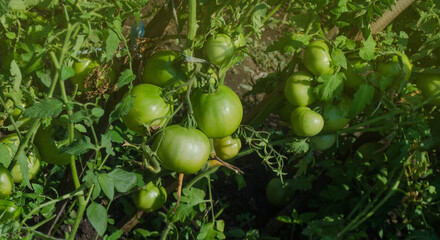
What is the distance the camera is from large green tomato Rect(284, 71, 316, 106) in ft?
4.34

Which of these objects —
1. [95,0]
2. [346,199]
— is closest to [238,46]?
[95,0]

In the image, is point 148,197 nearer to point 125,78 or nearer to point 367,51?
point 125,78

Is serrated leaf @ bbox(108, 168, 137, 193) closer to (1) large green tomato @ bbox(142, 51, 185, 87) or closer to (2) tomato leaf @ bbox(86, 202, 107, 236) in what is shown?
(2) tomato leaf @ bbox(86, 202, 107, 236)

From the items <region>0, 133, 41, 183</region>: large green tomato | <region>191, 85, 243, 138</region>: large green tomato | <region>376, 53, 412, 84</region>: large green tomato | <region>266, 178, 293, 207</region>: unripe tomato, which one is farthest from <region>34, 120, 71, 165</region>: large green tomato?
<region>266, 178, 293, 207</region>: unripe tomato

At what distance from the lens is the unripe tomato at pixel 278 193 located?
245cm

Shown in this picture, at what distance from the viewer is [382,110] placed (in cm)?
162

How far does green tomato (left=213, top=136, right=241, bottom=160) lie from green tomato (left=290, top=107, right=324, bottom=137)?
0.22m

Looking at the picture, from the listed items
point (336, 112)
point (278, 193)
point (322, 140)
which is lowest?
point (278, 193)

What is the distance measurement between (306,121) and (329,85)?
14 centimetres

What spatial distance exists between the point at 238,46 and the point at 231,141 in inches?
13.9

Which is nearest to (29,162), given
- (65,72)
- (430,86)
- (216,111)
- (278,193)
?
(65,72)

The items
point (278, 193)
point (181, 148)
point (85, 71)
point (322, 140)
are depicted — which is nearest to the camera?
point (181, 148)

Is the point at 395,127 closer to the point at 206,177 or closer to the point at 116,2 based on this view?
the point at 206,177

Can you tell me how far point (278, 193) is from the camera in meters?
2.46
